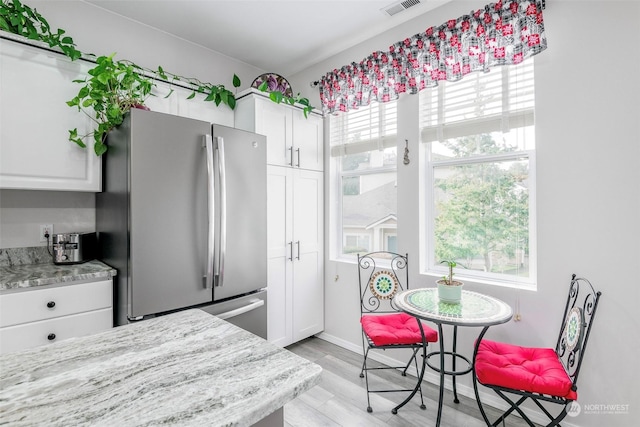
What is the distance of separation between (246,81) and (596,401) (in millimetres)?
3697

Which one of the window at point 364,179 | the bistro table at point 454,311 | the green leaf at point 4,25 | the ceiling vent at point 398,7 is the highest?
the ceiling vent at point 398,7

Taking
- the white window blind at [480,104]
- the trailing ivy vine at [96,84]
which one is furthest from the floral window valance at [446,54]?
the trailing ivy vine at [96,84]

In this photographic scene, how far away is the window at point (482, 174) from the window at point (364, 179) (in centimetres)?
37

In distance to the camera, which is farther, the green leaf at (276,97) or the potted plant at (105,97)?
the green leaf at (276,97)

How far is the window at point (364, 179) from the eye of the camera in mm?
2812

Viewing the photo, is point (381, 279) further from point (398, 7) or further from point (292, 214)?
point (398, 7)

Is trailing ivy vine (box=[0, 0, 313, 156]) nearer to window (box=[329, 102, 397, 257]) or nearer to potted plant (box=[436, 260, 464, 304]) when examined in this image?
window (box=[329, 102, 397, 257])

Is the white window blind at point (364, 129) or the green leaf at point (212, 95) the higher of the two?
A: the green leaf at point (212, 95)

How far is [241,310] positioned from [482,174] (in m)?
1.94

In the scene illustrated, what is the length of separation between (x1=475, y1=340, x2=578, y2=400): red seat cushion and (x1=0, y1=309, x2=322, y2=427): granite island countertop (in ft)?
4.16

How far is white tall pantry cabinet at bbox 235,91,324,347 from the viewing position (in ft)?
8.89

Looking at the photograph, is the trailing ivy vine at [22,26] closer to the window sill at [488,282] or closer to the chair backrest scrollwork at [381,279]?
the chair backrest scrollwork at [381,279]

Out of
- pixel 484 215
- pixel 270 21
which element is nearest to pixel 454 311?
pixel 484 215

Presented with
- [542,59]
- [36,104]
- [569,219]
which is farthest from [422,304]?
[36,104]
